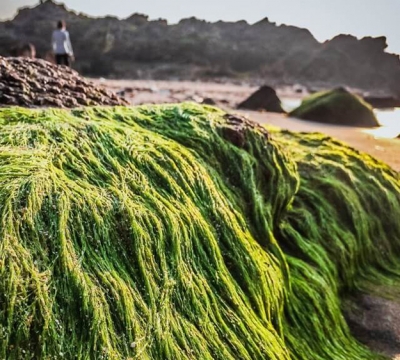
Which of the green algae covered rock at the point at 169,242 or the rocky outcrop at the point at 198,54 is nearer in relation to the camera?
the green algae covered rock at the point at 169,242

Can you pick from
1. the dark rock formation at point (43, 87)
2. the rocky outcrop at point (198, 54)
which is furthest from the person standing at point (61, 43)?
Result: the rocky outcrop at point (198, 54)

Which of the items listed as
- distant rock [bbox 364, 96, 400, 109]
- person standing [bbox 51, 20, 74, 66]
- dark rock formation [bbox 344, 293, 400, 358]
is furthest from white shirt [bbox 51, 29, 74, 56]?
distant rock [bbox 364, 96, 400, 109]

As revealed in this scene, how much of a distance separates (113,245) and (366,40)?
5602 cm

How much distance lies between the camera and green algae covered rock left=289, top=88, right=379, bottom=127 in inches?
488

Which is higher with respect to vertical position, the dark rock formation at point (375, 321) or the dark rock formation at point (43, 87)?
the dark rock formation at point (43, 87)

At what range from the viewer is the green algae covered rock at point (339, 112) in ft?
40.6

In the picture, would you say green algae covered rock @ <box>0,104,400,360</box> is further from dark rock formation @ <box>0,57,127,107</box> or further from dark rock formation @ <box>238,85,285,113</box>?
dark rock formation @ <box>238,85,285,113</box>

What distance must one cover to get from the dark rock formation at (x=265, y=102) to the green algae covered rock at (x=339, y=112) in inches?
70.2

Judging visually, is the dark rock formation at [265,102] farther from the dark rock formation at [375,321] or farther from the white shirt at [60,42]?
the dark rock formation at [375,321]

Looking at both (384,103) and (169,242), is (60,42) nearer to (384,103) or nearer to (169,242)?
(169,242)

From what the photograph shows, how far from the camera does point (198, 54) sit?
163 ft

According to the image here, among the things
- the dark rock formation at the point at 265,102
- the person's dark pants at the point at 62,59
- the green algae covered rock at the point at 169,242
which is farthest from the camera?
the dark rock formation at the point at 265,102

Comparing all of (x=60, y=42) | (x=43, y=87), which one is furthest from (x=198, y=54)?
(x=43, y=87)

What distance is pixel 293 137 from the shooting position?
5410 mm
